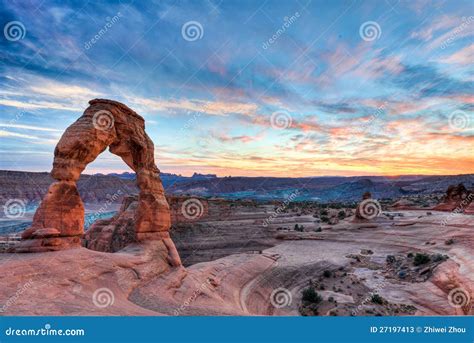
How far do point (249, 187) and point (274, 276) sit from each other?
116 m

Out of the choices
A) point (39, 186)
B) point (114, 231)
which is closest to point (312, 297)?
point (114, 231)

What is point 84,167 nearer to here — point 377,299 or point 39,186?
point 377,299

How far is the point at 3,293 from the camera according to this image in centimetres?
759

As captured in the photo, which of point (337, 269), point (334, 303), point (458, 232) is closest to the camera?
point (334, 303)

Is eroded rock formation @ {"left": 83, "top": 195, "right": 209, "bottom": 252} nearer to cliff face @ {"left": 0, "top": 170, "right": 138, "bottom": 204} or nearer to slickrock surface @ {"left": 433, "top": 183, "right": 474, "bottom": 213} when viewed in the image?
cliff face @ {"left": 0, "top": 170, "right": 138, "bottom": 204}

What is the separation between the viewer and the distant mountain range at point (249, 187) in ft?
218

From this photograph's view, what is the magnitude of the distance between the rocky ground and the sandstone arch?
0.79 meters

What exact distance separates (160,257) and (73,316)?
24.0 ft

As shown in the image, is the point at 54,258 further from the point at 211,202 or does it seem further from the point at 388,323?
the point at 211,202

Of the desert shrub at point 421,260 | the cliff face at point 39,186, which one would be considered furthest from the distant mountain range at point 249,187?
the desert shrub at point 421,260

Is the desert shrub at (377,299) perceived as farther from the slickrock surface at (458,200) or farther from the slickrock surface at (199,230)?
the slickrock surface at (458,200)

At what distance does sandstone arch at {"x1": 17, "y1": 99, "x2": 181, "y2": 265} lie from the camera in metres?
11.0

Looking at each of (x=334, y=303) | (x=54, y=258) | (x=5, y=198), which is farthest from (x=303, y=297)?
(x=5, y=198)

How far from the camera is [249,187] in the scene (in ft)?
448
